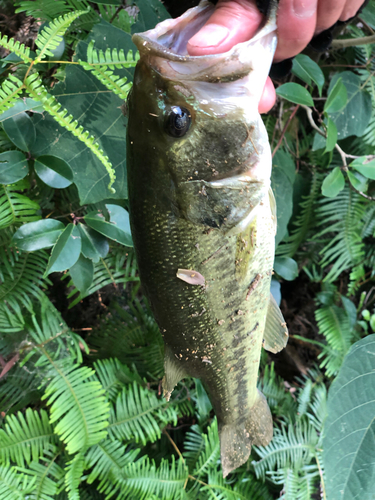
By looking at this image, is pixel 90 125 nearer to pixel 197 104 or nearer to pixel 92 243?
pixel 92 243

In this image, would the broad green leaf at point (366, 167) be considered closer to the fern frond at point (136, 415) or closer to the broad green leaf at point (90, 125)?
the broad green leaf at point (90, 125)

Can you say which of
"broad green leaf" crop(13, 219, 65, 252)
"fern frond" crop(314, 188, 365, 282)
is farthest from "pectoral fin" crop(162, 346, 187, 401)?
"fern frond" crop(314, 188, 365, 282)

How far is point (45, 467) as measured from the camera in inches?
60.4

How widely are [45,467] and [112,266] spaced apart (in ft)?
3.42

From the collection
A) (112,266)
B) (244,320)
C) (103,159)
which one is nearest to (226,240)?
(244,320)

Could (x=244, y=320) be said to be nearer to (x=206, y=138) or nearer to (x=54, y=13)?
(x=206, y=138)

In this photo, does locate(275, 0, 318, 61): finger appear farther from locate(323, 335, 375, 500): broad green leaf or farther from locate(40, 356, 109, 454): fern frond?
locate(40, 356, 109, 454): fern frond

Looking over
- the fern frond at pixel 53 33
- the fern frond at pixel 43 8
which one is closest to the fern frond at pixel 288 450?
the fern frond at pixel 53 33

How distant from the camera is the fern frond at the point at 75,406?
1479 mm

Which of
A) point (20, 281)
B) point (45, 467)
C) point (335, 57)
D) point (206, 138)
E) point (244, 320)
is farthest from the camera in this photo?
point (335, 57)

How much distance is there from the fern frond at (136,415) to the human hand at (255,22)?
5.29 ft

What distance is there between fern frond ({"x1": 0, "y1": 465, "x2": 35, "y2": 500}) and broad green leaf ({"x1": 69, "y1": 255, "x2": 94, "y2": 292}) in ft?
3.02

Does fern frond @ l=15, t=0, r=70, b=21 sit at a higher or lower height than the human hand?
higher

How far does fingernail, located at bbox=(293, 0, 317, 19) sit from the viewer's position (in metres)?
0.70
